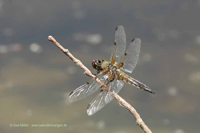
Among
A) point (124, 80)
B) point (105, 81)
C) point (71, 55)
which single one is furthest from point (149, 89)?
point (71, 55)

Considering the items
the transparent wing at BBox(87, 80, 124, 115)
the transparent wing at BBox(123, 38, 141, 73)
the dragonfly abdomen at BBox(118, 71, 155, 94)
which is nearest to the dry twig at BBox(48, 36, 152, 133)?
the transparent wing at BBox(87, 80, 124, 115)

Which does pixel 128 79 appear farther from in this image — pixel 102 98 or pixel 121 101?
pixel 121 101

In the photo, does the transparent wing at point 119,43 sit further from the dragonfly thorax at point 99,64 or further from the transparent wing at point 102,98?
the transparent wing at point 102,98

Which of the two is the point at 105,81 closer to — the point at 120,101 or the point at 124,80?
the point at 124,80

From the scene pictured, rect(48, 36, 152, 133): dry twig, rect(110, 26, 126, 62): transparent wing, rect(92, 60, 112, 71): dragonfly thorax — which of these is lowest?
rect(48, 36, 152, 133): dry twig

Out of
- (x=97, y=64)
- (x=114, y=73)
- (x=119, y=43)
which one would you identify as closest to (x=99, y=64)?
(x=97, y=64)

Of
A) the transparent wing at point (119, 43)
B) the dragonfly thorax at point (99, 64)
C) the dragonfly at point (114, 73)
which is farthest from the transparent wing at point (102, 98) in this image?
the transparent wing at point (119, 43)

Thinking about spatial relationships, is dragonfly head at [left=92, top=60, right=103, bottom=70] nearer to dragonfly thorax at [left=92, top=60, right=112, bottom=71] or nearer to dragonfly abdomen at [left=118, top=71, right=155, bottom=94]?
dragonfly thorax at [left=92, top=60, right=112, bottom=71]
